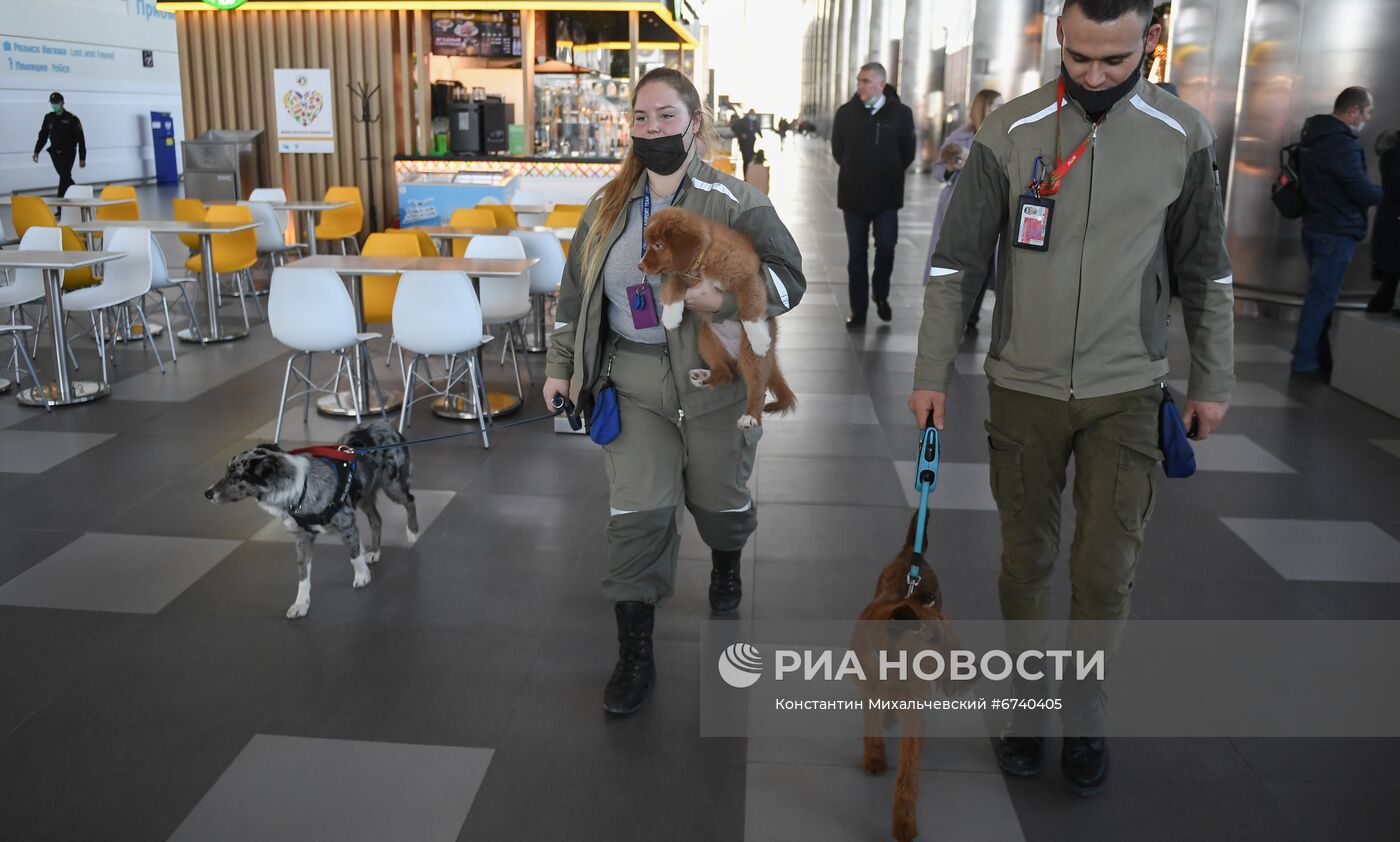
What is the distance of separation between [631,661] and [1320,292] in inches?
226

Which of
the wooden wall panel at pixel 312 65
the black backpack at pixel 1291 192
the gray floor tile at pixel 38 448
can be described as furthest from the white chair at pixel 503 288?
the wooden wall panel at pixel 312 65

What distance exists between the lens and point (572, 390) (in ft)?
9.61

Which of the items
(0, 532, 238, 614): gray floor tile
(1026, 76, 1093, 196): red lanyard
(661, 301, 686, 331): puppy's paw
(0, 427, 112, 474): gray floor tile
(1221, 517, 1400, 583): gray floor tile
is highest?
(1026, 76, 1093, 196): red lanyard

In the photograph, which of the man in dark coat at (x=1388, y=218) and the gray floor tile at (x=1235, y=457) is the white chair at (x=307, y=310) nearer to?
the gray floor tile at (x=1235, y=457)

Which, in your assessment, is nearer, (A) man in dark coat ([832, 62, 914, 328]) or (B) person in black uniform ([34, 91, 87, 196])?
(A) man in dark coat ([832, 62, 914, 328])

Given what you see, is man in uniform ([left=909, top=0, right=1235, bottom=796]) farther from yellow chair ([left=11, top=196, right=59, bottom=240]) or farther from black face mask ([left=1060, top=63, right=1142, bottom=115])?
yellow chair ([left=11, top=196, right=59, bottom=240])

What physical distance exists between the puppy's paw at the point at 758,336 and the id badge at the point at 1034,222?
72cm

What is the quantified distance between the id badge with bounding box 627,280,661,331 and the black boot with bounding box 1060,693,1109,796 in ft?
4.60

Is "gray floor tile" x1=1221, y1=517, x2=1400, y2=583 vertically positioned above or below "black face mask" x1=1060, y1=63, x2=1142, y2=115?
below

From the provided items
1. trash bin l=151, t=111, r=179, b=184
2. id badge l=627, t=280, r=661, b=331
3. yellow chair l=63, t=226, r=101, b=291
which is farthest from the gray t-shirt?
trash bin l=151, t=111, r=179, b=184

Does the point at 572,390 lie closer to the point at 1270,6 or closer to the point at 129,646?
the point at 129,646

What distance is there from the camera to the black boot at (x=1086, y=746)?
→ 2.61m

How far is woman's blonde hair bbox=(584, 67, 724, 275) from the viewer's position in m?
2.81

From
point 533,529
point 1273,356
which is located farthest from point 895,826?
point 1273,356
